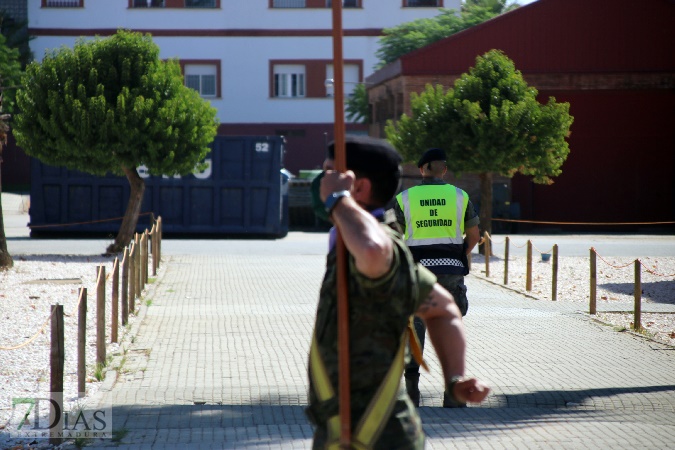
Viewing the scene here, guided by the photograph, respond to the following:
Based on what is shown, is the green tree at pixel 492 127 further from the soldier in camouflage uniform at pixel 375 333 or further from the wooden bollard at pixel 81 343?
the soldier in camouflage uniform at pixel 375 333

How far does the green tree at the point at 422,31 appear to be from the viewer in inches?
1694

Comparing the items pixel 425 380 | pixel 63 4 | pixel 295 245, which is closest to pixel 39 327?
pixel 425 380

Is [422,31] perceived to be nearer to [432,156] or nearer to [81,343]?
[432,156]

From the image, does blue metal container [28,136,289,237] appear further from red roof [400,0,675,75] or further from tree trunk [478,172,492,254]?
red roof [400,0,675,75]

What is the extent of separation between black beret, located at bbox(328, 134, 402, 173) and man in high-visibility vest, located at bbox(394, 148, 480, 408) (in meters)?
4.08

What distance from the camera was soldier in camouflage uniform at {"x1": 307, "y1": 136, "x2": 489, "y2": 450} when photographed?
3.20m

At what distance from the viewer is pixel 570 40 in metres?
32.5

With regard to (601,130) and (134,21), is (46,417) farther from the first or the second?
(134,21)

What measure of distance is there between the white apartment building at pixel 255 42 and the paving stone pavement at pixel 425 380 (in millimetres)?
32540

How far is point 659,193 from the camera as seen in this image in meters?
33.4

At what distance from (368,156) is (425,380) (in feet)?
18.2

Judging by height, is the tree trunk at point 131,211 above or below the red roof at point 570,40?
below

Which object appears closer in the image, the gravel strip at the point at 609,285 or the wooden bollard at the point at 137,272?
the gravel strip at the point at 609,285

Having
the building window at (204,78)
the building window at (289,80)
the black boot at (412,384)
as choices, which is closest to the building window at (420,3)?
the building window at (289,80)
